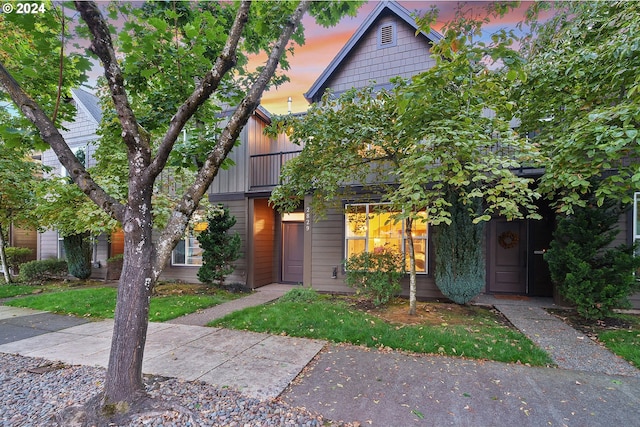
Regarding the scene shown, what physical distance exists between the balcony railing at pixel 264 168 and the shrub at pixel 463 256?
16.3ft

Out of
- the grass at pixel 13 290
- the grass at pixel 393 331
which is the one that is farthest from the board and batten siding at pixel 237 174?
the grass at pixel 13 290

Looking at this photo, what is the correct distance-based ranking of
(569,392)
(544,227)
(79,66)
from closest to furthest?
1. (569,392)
2. (79,66)
3. (544,227)

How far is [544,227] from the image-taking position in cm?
794

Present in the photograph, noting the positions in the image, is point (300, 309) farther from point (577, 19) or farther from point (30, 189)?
point (30, 189)

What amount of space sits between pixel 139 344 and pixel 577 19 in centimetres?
806

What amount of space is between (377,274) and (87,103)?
13.4 meters

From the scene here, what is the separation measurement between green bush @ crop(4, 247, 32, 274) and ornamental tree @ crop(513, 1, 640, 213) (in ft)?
55.0

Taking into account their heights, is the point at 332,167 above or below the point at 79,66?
below

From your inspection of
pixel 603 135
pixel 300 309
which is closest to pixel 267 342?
pixel 300 309

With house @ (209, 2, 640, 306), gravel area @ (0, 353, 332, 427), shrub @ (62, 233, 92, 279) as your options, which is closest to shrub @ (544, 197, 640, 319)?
house @ (209, 2, 640, 306)

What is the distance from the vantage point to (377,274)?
662 centimetres

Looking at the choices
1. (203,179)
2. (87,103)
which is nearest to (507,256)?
(203,179)

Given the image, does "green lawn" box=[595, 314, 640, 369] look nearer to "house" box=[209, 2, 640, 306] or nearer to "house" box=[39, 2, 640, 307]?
"house" box=[39, 2, 640, 307]

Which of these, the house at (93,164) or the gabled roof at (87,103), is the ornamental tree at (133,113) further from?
the gabled roof at (87,103)
